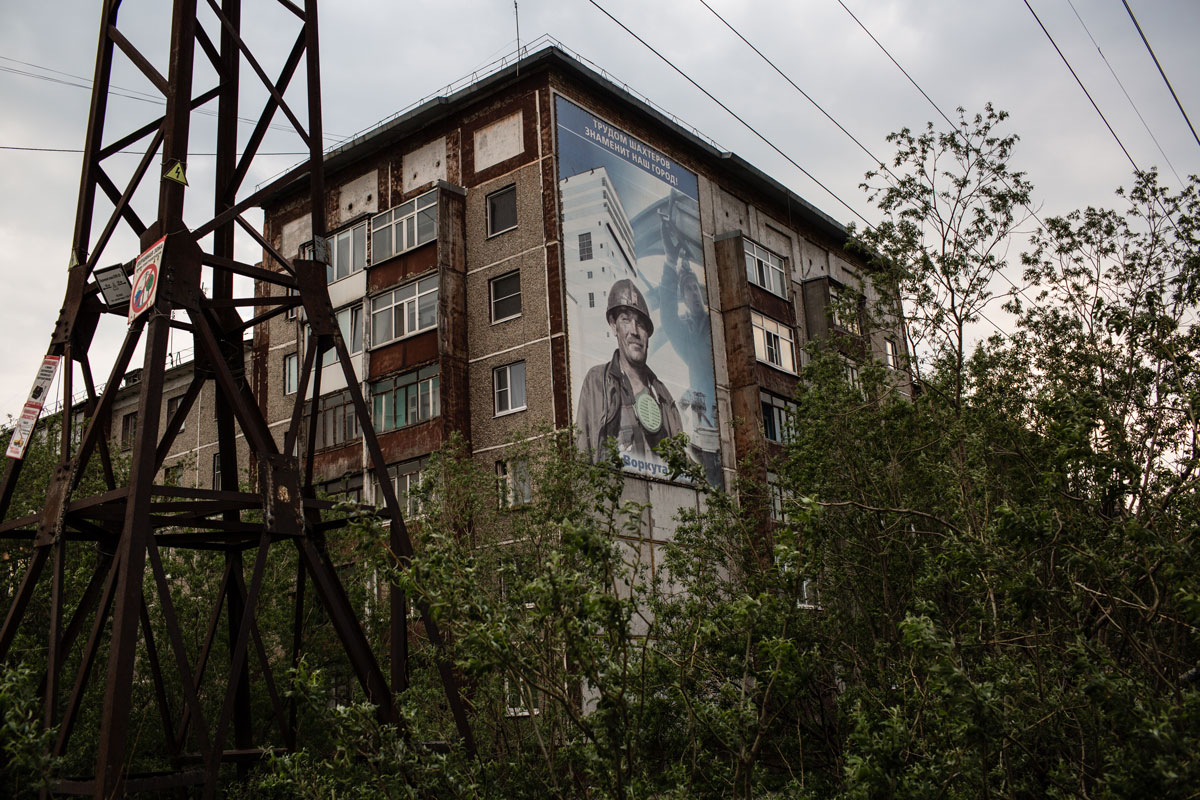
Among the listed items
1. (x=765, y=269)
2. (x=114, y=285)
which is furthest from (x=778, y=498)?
(x=765, y=269)

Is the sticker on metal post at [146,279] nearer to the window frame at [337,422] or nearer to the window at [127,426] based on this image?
the window frame at [337,422]

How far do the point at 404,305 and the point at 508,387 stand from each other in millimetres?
4206

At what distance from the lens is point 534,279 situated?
1050 inches

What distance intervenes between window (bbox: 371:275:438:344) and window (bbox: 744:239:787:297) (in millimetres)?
10087

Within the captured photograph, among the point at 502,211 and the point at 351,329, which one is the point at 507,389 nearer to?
the point at 502,211

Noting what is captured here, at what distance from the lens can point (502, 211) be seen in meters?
28.1

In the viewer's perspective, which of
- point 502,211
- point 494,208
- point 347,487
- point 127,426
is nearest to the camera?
point 502,211

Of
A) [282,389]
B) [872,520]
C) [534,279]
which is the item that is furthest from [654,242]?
[872,520]

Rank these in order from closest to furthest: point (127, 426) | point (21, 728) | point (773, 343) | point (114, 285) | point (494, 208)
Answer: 1. point (21, 728)
2. point (114, 285)
3. point (494, 208)
4. point (773, 343)
5. point (127, 426)

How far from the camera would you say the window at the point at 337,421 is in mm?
29094

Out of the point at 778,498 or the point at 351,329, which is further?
the point at 351,329

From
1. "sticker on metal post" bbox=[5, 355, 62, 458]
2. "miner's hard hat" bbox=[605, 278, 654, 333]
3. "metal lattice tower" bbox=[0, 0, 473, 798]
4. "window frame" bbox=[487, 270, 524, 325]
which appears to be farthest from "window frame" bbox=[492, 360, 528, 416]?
"sticker on metal post" bbox=[5, 355, 62, 458]

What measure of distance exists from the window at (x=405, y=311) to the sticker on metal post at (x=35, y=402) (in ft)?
60.2

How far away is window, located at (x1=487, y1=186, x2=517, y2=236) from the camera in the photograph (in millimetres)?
27812
